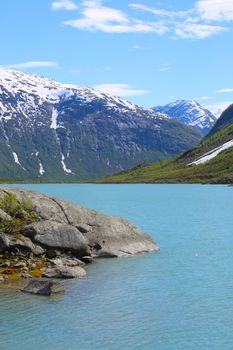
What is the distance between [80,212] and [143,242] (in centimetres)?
746

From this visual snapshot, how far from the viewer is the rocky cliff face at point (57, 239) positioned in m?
A: 45.2

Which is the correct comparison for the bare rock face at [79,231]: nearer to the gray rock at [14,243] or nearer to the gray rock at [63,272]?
the gray rock at [14,243]

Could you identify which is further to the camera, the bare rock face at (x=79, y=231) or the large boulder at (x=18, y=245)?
the bare rock face at (x=79, y=231)

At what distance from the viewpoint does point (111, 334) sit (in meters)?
29.3

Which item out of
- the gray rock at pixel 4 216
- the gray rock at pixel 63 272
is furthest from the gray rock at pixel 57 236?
the gray rock at pixel 63 272

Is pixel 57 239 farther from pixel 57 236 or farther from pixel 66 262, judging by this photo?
pixel 66 262

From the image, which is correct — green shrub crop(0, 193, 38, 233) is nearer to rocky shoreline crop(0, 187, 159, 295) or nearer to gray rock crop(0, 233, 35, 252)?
rocky shoreline crop(0, 187, 159, 295)

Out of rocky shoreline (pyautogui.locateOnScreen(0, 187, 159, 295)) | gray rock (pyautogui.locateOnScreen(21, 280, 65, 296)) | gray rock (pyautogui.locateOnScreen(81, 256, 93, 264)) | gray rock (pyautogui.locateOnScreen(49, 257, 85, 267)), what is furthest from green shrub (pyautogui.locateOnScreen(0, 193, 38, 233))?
gray rock (pyautogui.locateOnScreen(21, 280, 65, 296))

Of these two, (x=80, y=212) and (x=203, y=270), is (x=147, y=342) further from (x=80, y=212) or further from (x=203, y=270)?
(x=80, y=212)

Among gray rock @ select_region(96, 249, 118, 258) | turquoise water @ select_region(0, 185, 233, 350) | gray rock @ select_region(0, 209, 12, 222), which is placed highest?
gray rock @ select_region(0, 209, 12, 222)

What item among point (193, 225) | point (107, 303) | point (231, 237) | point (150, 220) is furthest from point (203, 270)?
point (150, 220)

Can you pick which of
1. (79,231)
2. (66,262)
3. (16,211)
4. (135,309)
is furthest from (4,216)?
(135,309)

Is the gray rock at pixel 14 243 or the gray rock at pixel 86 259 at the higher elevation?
the gray rock at pixel 14 243

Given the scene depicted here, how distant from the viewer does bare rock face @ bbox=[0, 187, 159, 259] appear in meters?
48.9
